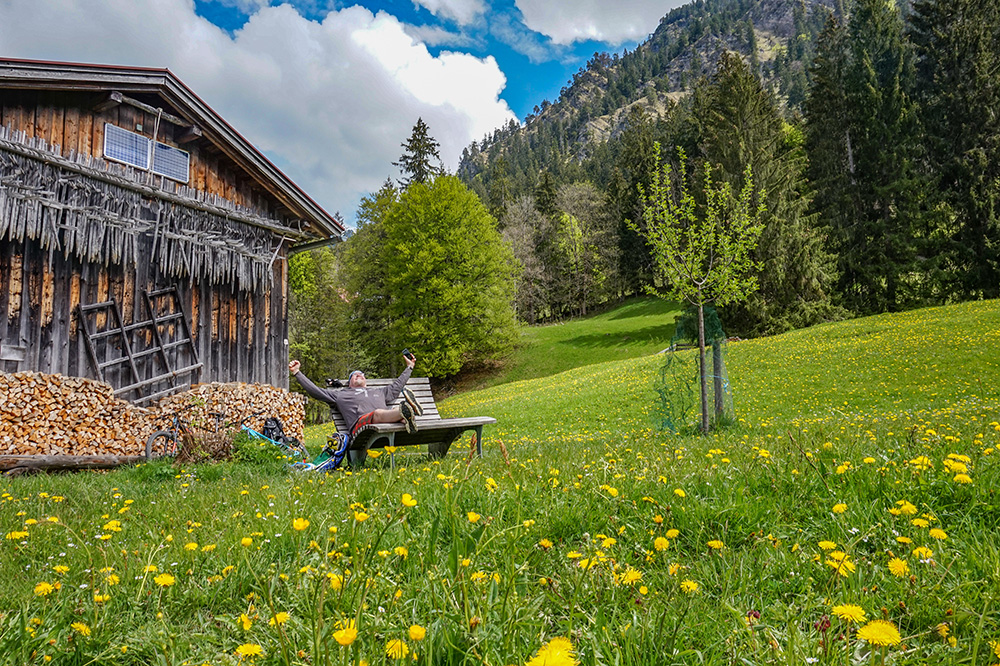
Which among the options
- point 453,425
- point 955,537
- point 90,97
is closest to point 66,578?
point 955,537

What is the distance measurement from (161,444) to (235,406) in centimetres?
161

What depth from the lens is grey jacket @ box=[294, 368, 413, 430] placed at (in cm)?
848

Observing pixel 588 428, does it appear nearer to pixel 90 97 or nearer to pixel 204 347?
pixel 204 347

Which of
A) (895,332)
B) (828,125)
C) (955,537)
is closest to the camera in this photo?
(955,537)

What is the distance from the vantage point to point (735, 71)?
31594 millimetres

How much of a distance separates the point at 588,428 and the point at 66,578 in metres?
13.8

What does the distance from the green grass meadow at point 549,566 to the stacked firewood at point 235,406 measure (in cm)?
579

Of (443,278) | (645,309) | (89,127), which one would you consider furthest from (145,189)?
(645,309)

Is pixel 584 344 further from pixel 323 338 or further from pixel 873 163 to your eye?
pixel 873 163

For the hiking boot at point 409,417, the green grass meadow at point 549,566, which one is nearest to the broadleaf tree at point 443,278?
the hiking boot at point 409,417

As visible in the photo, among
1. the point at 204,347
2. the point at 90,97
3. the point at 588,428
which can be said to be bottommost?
the point at 588,428

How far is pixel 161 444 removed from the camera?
9.78 m

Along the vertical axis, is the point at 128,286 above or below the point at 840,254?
below

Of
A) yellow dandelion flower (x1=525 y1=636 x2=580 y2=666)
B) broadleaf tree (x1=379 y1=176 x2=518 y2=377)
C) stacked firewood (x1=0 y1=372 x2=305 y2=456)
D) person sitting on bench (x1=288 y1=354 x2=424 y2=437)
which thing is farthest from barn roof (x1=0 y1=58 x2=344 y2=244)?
broadleaf tree (x1=379 y1=176 x2=518 y2=377)
